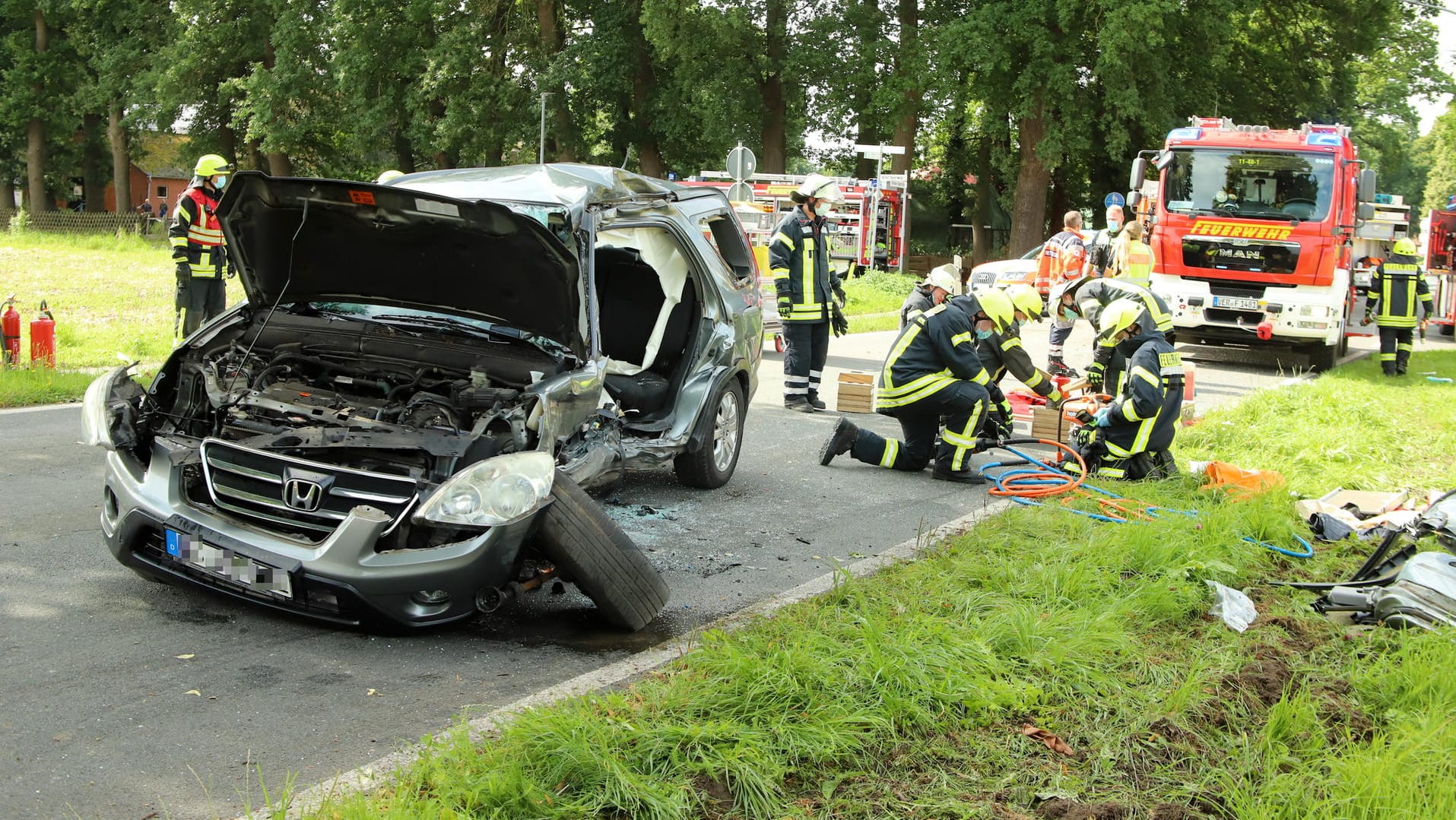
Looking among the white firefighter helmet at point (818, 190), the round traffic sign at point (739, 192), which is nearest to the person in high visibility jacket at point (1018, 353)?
the white firefighter helmet at point (818, 190)

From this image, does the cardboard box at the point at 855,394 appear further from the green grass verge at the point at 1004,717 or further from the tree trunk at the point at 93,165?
the tree trunk at the point at 93,165

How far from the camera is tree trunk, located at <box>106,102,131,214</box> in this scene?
139 ft

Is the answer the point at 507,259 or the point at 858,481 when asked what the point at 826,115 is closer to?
the point at 858,481

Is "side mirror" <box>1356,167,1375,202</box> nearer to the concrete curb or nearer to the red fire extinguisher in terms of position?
the concrete curb

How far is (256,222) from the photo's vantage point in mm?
5434

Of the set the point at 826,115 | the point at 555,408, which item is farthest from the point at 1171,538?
the point at 826,115

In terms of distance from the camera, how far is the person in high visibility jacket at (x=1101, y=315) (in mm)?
7891

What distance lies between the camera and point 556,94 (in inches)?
1347

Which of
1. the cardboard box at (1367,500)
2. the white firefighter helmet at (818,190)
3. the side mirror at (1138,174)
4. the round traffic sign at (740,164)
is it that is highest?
the round traffic sign at (740,164)

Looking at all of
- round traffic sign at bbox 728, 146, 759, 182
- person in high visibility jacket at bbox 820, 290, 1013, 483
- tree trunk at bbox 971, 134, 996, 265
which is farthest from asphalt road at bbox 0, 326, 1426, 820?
tree trunk at bbox 971, 134, 996, 265

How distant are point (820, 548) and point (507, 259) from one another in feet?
7.03

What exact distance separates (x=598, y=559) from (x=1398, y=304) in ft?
45.4

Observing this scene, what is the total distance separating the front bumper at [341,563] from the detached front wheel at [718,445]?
2706 mm

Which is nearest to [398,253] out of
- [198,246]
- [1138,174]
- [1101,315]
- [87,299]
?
[1101,315]
